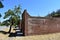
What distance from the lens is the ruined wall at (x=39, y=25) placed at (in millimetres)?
30953

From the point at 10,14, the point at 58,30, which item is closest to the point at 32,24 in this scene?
the point at 58,30

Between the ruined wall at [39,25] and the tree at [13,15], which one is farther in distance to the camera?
the tree at [13,15]

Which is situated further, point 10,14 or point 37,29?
point 10,14

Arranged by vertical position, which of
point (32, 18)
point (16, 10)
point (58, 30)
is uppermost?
point (16, 10)

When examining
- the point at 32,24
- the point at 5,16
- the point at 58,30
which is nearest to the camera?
the point at 32,24

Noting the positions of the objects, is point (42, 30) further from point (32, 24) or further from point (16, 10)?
point (16, 10)

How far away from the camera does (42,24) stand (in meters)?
32.2

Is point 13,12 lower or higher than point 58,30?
higher

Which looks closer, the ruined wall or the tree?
the ruined wall

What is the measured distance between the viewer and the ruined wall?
102ft

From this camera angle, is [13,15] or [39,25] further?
[13,15]

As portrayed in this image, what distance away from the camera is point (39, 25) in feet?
105

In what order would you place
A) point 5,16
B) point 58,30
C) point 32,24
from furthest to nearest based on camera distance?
point 5,16
point 58,30
point 32,24

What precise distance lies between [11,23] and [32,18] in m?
15.7
